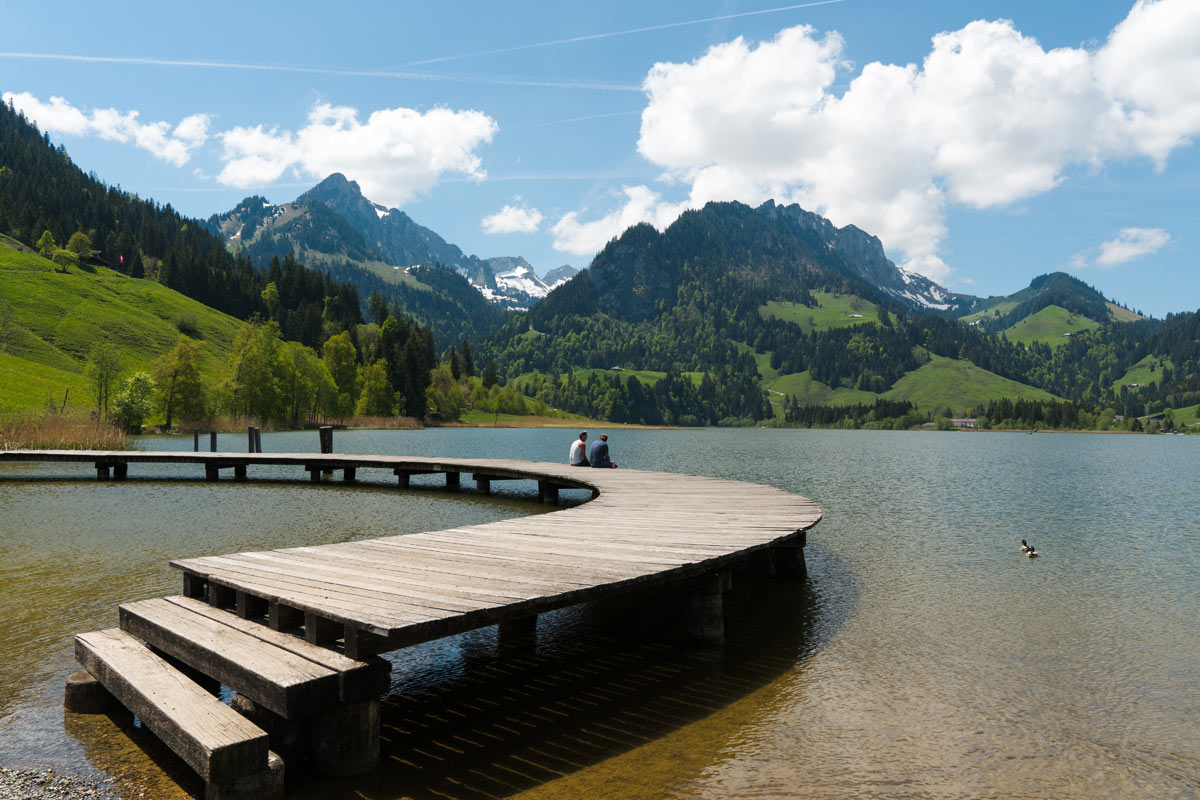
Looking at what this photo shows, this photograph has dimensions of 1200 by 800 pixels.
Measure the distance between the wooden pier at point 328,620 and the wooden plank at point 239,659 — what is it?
0.06ft

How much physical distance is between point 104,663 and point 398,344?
148 m

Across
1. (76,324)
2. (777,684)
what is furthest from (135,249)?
(777,684)

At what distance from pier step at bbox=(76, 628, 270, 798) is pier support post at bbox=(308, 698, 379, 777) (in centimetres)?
74

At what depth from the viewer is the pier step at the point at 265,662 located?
641 centimetres

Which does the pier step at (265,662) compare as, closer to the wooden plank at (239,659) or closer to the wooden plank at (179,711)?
the wooden plank at (239,659)

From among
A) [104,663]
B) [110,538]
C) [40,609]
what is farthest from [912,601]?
[110,538]

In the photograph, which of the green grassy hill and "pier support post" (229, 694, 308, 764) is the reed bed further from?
"pier support post" (229, 694, 308, 764)

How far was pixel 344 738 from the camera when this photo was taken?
22.7ft

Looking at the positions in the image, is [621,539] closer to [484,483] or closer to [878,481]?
[484,483]

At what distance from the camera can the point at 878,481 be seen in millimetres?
44844

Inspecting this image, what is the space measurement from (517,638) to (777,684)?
432 centimetres

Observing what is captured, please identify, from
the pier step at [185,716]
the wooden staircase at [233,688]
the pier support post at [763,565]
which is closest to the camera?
the pier step at [185,716]

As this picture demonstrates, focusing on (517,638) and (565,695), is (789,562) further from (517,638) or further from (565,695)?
(565,695)

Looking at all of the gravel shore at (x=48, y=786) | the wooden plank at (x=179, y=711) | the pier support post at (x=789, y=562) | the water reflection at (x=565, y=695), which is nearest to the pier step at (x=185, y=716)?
the wooden plank at (x=179, y=711)
